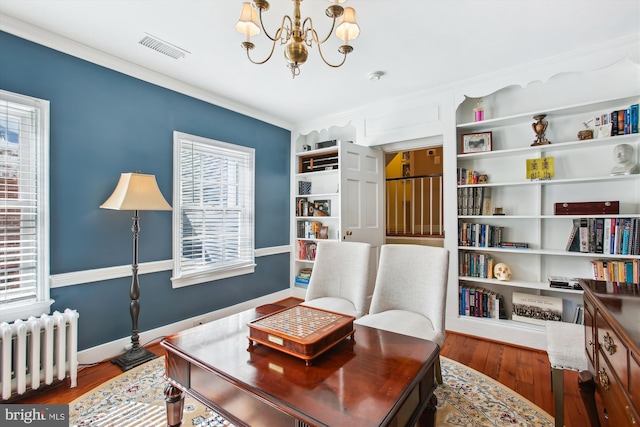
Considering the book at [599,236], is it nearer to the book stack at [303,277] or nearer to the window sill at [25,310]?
the book stack at [303,277]

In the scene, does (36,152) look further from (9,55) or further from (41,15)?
(41,15)

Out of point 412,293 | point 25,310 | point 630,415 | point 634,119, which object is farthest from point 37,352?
point 634,119

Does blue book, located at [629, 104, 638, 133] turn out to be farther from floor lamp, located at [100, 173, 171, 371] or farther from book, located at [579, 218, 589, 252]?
floor lamp, located at [100, 173, 171, 371]

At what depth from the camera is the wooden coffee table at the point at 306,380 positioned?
3.13 ft

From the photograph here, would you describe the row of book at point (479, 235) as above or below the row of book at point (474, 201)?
below

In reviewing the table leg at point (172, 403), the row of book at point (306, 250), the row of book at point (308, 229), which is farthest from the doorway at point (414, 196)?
the table leg at point (172, 403)

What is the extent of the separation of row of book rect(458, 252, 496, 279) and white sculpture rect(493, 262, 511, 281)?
53 mm

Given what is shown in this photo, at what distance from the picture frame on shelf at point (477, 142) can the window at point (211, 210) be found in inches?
98.9

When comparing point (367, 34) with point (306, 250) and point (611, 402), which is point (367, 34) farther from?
point (306, 250)

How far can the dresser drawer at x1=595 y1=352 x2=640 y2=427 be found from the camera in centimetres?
96

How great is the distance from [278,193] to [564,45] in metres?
3.34

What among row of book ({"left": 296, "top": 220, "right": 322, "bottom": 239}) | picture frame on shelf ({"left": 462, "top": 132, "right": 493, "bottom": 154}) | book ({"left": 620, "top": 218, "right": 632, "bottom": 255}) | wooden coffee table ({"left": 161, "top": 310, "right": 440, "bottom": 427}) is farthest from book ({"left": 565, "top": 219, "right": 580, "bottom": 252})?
row of book ({"left": 296, "top": 220, "right": 322, "bottom": 239})

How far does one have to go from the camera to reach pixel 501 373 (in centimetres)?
231

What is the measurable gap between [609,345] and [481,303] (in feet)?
6.60
